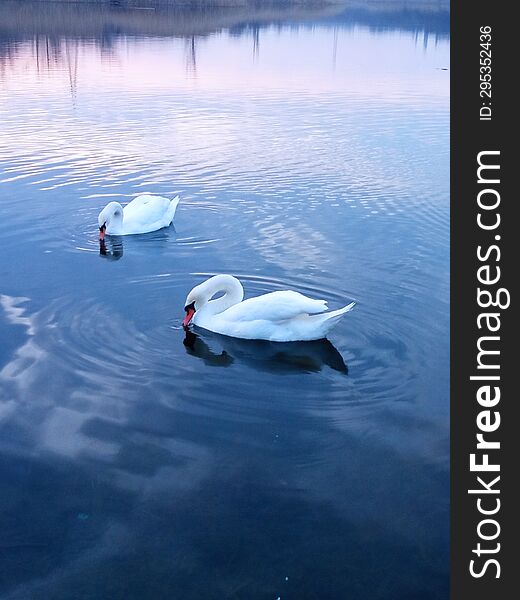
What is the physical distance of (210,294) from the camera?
961cm

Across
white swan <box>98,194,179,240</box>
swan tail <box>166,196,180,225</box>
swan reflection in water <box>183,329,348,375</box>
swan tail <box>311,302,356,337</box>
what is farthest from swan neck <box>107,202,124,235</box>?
swan tail <box>311,302,356,337</box>

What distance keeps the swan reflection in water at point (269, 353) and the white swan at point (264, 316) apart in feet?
0.28

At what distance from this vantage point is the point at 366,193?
1542 cm

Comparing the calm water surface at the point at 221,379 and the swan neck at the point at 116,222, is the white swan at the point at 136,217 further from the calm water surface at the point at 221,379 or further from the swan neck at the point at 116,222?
the calm water surface at the point at 221,379

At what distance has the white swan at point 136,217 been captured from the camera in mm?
12867

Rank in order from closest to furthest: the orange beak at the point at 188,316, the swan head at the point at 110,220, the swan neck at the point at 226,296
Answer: the orange beak at the point at 188,316 → the swan neck at the point at 226,296 → the swan head at the point at 110,220

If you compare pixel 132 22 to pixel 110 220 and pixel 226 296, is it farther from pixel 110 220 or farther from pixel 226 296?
pixel 226 296

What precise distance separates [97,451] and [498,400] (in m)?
3.57

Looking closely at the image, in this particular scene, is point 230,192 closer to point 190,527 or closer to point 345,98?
point 190,527

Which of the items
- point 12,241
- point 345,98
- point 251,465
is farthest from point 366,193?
point 345,98

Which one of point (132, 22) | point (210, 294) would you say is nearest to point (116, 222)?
point (210, 294)

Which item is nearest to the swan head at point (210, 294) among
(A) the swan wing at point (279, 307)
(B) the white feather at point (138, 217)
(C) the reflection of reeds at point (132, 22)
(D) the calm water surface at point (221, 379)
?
(D) the calm water surface at point (221, 379)

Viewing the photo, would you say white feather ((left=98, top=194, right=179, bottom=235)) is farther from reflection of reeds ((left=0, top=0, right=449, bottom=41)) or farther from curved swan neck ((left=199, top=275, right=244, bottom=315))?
reflection of reeds ((left=0, top=0, right=449, bottom=41))

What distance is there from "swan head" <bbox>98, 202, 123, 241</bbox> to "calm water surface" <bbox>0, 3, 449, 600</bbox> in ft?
0.77
